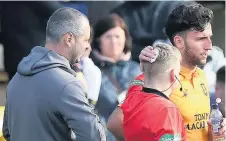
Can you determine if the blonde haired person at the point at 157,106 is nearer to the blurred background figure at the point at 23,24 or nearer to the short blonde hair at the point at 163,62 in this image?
the short blonde hair at the point at 163,62

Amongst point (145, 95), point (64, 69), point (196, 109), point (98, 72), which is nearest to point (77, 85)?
point (64, 69)

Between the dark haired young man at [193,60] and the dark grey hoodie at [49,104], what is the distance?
1.70 feet

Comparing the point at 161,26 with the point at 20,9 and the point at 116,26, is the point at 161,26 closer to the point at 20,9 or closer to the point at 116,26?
the point at 116,26

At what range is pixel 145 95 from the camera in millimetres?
2373

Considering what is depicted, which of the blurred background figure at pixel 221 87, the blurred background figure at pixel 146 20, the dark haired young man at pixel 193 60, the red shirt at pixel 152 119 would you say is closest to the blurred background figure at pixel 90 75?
the blurred background figure at pixel 146 20

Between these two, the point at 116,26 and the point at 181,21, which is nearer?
the point at 181,21

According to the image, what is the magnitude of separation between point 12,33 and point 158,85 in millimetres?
2728

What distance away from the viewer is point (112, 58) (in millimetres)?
4957

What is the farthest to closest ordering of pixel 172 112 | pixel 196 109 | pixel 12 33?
pixel 12 33 → pixel 196 109 → pixel 172 112

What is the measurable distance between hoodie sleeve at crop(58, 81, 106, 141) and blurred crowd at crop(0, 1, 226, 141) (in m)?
2.55

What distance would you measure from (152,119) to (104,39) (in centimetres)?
276

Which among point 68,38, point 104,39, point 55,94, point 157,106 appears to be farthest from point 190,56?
point 104,39

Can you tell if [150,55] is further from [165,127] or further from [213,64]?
[213,64]

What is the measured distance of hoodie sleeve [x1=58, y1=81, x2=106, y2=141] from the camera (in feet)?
7.27
